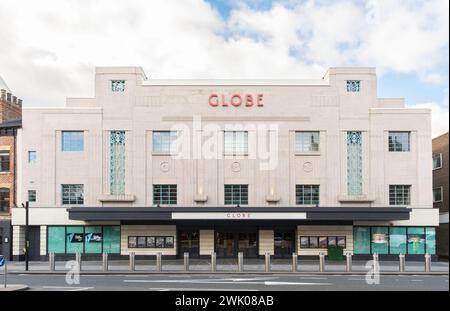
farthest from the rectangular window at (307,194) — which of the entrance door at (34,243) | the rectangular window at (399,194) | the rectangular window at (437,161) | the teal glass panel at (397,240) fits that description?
the entrance door at (34,243)

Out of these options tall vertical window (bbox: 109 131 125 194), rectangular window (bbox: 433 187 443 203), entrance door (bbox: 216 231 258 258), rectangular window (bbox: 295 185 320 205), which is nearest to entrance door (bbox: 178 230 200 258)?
entrance door (bbox: 216 231 258 258)

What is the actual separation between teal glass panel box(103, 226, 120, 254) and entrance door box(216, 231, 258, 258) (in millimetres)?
7208

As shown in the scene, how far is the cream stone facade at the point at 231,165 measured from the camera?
36125 mm

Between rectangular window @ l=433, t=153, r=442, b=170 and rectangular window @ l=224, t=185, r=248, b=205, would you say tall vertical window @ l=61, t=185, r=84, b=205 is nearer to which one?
rectangular window @ l=224, t=185, r=248, b=205

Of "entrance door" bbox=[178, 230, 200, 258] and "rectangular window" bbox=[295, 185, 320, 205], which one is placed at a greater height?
"rectangular window" bbox=[295, 185, 320, 205]

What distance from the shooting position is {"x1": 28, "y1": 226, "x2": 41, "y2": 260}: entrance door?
1438 inches

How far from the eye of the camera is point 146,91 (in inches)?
1447

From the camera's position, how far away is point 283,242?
36469mm

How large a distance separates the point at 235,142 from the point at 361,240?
37.8 ft

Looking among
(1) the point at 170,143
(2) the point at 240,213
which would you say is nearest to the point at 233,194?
(2) the point at 240,213

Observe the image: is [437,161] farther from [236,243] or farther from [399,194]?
[236,243]

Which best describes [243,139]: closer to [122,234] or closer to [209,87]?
[209,87]
